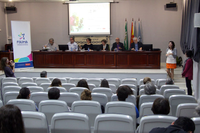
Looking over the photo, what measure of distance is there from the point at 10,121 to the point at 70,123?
0.92m

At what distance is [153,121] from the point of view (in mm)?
2260

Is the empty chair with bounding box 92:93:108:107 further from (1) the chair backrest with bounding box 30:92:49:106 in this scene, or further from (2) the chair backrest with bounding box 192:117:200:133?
(2) the chair backrest with bounding box 192:117:200:133

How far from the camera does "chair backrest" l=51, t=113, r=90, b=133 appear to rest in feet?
7.61

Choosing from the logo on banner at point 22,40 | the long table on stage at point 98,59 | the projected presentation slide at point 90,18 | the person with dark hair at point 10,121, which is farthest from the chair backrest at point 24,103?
the projected presentation slide at point 90,18

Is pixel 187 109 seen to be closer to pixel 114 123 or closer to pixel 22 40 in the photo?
pixel 114 123

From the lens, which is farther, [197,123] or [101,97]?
[101,97]

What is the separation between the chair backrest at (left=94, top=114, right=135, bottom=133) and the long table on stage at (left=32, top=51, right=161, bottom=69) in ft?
23.0

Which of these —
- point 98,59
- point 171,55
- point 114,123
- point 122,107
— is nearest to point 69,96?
point 122,107

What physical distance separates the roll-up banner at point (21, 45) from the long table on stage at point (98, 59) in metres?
0.36

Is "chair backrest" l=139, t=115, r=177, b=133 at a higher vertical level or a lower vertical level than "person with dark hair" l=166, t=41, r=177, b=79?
lower

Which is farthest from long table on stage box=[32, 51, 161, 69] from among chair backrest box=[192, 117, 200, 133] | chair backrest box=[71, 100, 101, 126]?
chair backrest box=[192, 117, 200, 133]

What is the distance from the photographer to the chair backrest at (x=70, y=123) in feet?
7.61

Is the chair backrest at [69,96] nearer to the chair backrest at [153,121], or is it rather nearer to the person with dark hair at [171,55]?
the chair backrest at [153,121]

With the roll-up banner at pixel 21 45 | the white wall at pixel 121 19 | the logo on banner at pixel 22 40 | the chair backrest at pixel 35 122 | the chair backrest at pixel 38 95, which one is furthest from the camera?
the white wall at pixel 121 19
